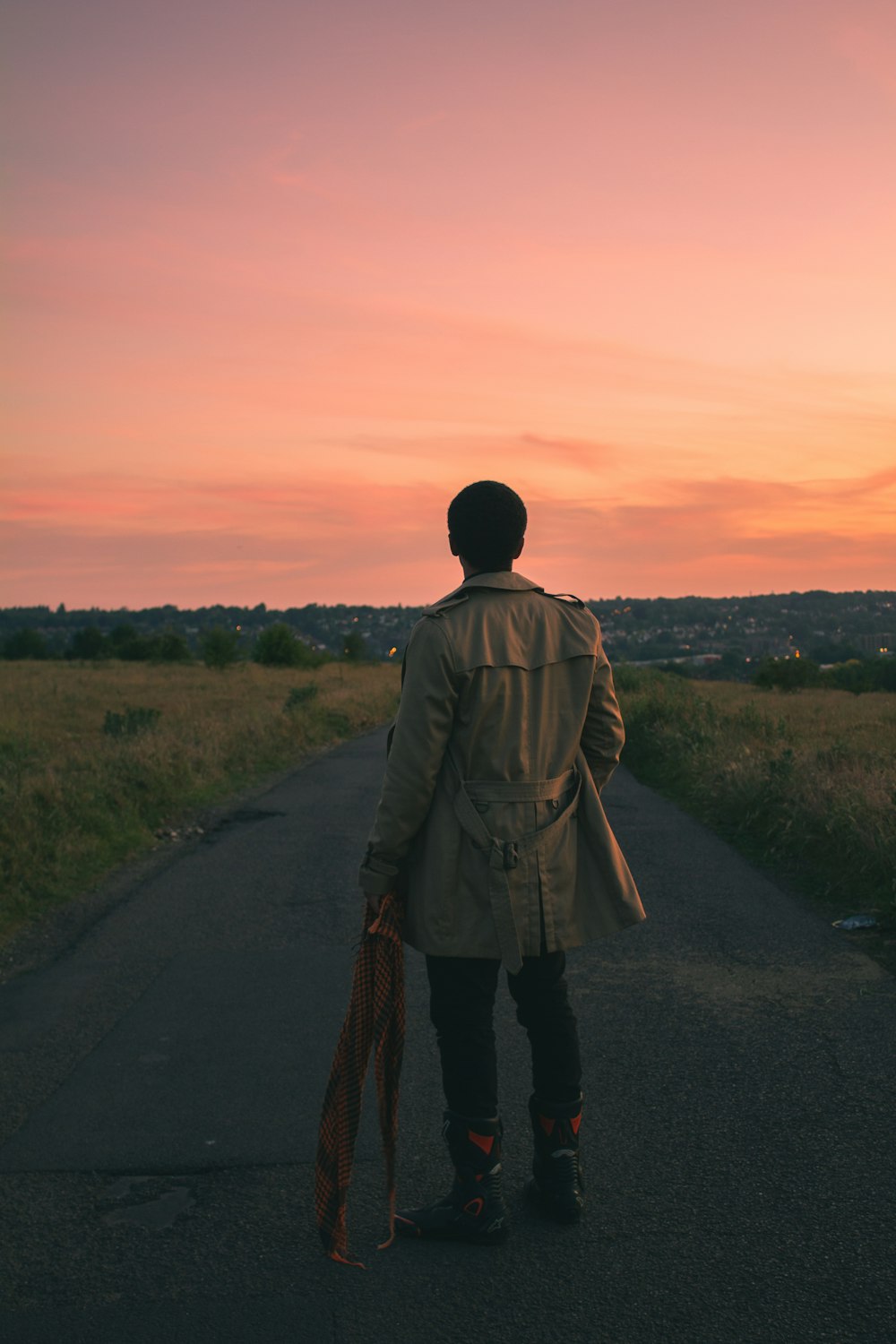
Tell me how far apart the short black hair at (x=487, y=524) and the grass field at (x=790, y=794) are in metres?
4.56

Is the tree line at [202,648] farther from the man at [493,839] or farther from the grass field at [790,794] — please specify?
the man at [493,839]

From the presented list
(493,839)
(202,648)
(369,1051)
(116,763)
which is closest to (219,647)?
(202,648)

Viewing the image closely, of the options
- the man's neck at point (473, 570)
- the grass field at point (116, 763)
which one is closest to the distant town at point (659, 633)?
the grass field at point (116, 763)

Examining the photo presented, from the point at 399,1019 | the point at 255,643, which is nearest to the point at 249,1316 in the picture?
the point at 399,1019

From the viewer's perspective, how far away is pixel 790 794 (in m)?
9.95

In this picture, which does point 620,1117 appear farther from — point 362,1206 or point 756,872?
point 756,872

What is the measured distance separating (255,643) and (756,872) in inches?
2742

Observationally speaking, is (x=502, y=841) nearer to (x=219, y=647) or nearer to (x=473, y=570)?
(x=473, y=570)

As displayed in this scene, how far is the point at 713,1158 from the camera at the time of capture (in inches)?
139

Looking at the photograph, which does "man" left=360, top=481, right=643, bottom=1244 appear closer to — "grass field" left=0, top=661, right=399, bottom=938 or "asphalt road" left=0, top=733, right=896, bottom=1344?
"asphalt road" left=0, top=733, right=896, bottom=1344

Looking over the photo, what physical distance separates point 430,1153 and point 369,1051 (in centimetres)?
74

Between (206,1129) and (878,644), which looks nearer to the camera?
(206,1129)

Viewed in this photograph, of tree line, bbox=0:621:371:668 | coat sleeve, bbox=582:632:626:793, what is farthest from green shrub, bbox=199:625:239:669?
coat sleeve, bbox=582:632:626:793

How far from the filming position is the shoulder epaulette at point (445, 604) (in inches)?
120
